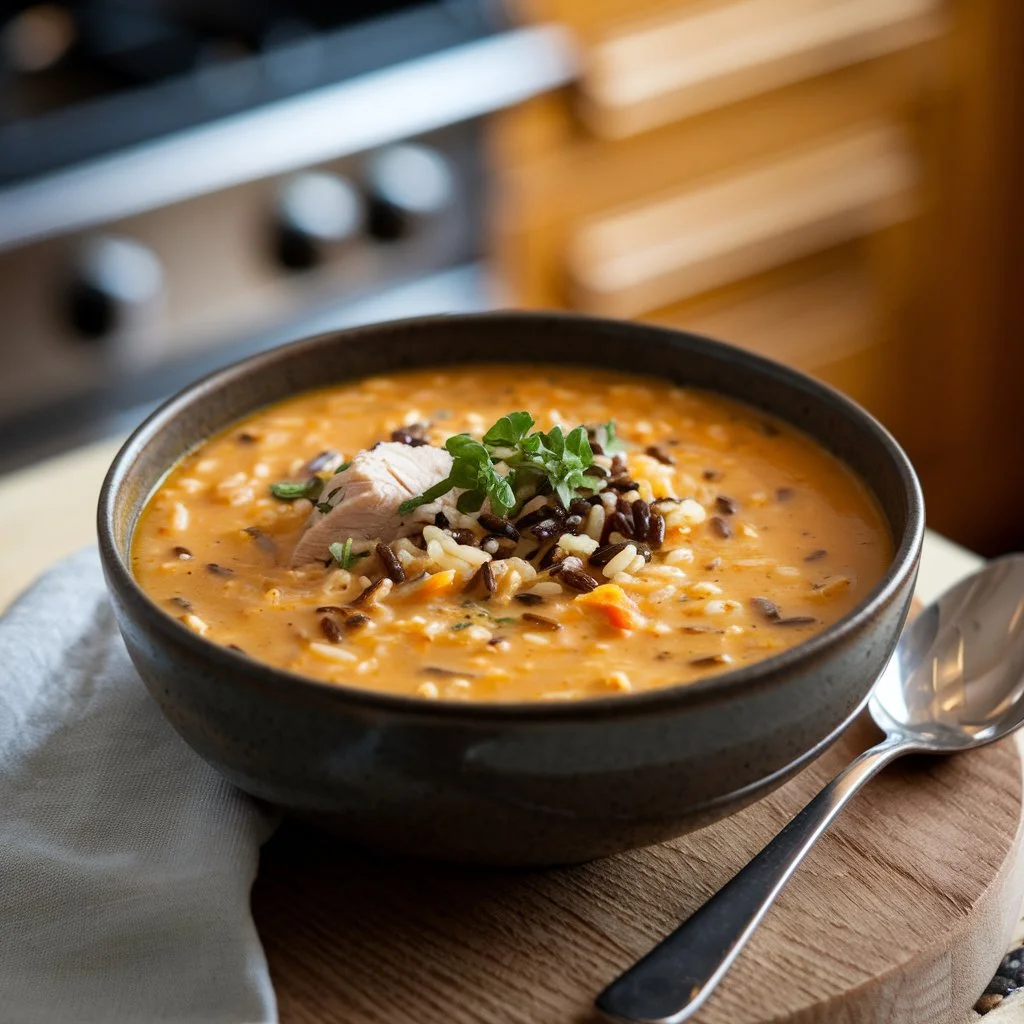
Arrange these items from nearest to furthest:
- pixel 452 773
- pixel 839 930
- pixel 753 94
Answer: pixel 452 773
pixel 839 930
pixel 753 94

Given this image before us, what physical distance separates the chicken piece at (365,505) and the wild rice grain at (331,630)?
0.15 metres

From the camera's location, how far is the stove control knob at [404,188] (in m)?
3.23

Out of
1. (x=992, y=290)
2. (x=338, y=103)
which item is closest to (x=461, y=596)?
(x=338, y=103)

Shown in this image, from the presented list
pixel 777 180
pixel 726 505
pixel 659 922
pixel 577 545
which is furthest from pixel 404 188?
pixel 659 922

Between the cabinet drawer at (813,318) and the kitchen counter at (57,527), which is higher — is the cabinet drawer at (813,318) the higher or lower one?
the lower one

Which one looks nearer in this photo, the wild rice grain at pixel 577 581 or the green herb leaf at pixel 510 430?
the wild rice grain at pixel 577 581

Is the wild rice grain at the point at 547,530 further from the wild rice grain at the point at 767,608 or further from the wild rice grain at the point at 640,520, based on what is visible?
the wild rice grain at the point at 767,608

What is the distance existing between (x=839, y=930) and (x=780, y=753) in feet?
0.62

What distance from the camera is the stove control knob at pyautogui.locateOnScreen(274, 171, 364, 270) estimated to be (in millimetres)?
3107

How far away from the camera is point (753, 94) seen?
385cm

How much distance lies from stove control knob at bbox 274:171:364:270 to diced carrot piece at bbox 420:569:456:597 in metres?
1.74

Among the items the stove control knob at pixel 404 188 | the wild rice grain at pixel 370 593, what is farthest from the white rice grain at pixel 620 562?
the stove control knob at pixel 404 188

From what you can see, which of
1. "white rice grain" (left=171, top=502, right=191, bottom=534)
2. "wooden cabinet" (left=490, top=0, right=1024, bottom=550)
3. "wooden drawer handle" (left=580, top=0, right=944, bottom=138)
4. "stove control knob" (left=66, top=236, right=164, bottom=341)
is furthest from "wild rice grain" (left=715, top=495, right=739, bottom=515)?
"wooden drawer handle" (left=580, top=0, right=944, bottom=138)

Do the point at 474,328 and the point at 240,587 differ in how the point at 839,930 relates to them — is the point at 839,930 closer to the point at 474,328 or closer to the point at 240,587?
the point at 240,587
